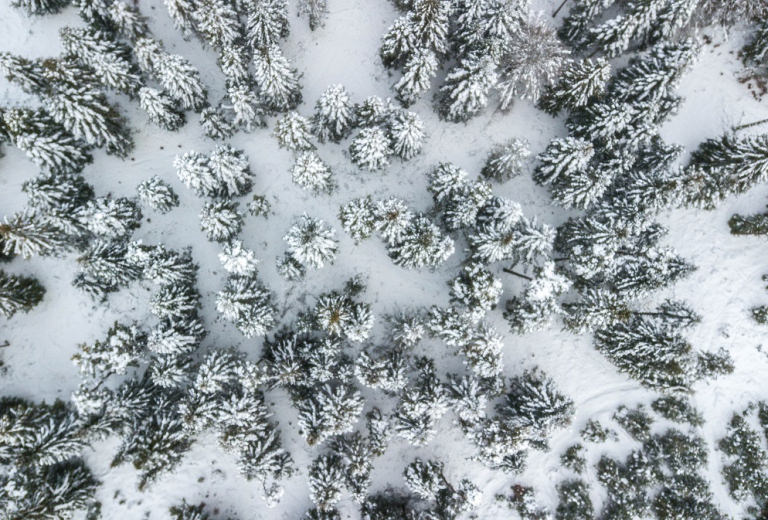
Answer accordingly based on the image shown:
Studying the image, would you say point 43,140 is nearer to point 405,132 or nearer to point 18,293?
point 18,293

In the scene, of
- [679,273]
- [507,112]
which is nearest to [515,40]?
[507,112]

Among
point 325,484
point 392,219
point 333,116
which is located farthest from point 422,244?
point 325,484

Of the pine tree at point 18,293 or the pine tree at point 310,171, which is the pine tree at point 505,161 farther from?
the pine tree at point 18,293

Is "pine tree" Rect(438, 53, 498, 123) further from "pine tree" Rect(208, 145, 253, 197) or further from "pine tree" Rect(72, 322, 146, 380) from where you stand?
"pine tree" Rect(72, 322, 146, 380)

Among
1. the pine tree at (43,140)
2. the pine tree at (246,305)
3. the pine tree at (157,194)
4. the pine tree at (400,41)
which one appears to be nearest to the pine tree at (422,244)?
the pine tree at (246,305)

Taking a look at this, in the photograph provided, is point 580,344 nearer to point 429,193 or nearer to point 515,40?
point 429,193

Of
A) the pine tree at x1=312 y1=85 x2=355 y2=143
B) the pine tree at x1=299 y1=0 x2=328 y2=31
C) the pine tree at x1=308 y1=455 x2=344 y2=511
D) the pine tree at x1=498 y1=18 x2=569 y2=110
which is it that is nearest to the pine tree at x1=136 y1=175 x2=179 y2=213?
the pine tree at x1=312 y1=85 x2=355 y2=143
